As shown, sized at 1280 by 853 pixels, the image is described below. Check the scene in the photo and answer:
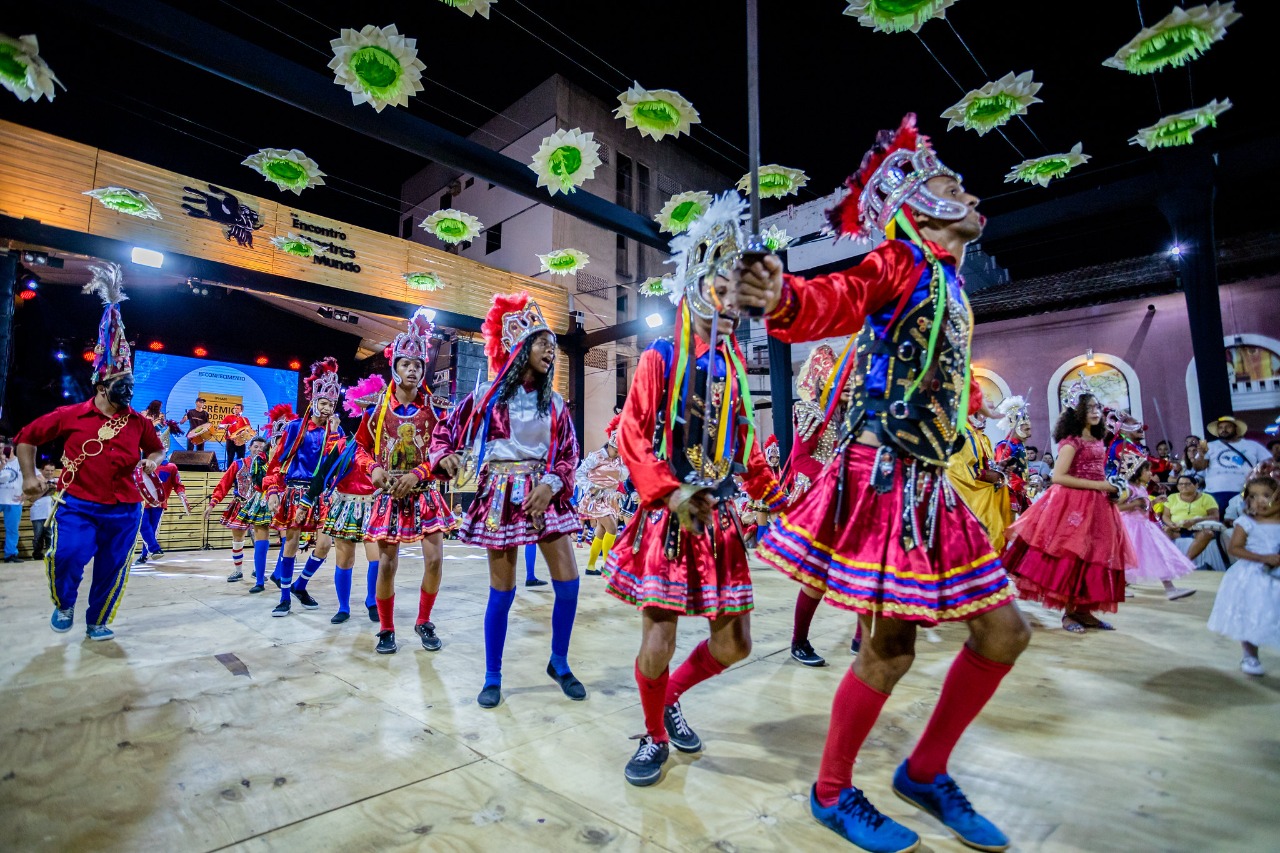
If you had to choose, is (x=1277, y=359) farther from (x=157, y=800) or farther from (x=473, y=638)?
(x=157, y=800)

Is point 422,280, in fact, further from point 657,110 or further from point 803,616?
point 803,616

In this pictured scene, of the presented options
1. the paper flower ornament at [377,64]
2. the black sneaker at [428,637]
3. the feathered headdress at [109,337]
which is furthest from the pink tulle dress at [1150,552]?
the feathered headdress at [109,337]

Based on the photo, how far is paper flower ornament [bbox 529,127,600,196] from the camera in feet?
22.8

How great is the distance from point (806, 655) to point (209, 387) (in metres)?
14.1

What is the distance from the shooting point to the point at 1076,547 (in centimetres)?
403

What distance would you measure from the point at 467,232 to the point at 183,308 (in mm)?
7461

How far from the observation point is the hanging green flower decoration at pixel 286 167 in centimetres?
757

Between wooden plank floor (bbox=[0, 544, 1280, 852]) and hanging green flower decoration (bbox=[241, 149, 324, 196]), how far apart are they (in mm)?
5976

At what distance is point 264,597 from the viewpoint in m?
5.87

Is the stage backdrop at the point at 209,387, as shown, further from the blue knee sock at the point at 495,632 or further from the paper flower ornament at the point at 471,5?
the blue knee sock at the point at 495,632

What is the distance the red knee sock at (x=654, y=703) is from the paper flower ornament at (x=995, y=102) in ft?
21.0

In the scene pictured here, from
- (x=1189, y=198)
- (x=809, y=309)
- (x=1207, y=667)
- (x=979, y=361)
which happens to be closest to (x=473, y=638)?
(x=809, y=309)

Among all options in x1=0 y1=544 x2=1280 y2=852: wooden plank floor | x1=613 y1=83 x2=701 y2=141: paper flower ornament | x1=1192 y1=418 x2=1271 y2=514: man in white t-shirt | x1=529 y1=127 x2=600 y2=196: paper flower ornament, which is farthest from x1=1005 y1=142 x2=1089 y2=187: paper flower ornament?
x1=0 y1=544 x2=1280 y2=852: wooden plank floor

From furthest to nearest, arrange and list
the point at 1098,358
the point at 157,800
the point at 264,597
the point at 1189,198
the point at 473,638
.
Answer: the point at 1098,358
the point at 1189,198
the point at 264,597
the point at 473,638
the point at 157,800
